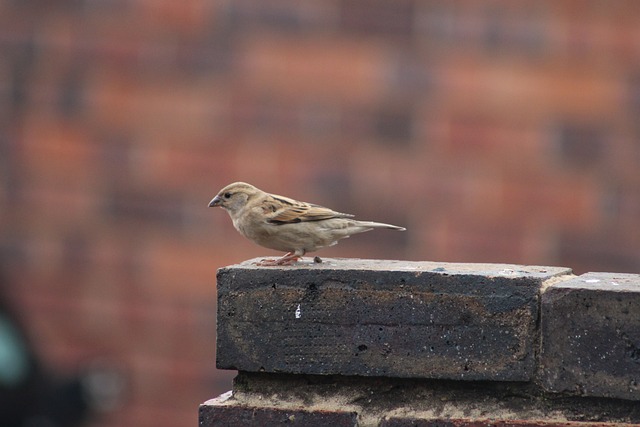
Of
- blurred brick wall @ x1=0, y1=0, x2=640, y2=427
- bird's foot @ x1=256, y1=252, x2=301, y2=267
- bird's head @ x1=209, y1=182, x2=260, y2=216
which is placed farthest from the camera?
blurred brick wall @ x1=0, y1=0, x2=640, y2=427

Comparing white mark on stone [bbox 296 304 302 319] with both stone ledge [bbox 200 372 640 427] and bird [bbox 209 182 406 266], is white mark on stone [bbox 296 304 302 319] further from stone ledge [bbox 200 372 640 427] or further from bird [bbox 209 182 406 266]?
bird [bbox 209 182 406 266]

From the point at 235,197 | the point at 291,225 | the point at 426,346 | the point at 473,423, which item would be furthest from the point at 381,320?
the point at 235,197

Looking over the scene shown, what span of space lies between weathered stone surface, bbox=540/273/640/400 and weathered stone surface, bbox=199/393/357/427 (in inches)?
22.4

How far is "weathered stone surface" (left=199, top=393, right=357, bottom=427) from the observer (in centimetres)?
420

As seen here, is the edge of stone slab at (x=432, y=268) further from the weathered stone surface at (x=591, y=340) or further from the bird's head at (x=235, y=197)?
the bird's head at (x=235, y=197)

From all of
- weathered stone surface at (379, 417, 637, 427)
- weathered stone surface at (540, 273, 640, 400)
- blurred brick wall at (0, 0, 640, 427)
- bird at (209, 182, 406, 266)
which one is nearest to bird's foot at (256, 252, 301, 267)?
bird at (209, 182, 406, 266)

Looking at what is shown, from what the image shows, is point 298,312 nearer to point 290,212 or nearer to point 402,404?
point 402,404

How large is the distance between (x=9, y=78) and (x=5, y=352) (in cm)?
214

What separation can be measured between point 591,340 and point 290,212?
1761mm

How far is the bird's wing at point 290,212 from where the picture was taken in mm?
5488

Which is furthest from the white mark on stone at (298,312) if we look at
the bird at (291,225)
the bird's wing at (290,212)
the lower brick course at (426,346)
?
the bird's wing at (290,212)

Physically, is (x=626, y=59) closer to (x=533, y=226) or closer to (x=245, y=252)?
(x=533, y=226)

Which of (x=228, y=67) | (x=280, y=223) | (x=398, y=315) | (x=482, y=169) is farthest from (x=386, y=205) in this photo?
(x=398, y=315)

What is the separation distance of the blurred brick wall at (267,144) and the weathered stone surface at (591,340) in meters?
6.93
